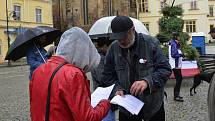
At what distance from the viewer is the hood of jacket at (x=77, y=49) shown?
139 inches

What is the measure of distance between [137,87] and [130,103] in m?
0.15

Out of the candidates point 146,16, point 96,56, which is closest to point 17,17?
point 146,16

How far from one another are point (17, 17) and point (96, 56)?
152 ft

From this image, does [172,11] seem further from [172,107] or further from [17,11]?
[17,11]

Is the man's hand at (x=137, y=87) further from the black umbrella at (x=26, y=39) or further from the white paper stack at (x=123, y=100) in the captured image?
the black umbrella at (x=26, y=39)

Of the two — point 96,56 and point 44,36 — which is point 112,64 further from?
point 44,36

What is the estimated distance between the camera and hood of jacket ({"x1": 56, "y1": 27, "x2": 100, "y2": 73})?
3533mm

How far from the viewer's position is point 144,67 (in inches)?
178

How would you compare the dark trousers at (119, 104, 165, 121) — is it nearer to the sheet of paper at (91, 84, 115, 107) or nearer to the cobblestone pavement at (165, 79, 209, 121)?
the sheet of paper at (91, 84, 115, 107)

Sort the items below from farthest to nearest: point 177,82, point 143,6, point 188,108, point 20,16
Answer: point 143,6
point 20,16
point 177,82
point 188,108

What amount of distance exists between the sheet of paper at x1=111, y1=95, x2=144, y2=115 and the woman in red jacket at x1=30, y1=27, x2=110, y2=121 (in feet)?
0.91

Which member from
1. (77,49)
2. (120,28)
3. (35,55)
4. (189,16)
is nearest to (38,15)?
(189,16)

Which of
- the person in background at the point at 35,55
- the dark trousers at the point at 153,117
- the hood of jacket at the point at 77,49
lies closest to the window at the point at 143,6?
the person in background at the point at 35,55

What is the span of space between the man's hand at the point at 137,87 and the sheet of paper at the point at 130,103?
0.06m
